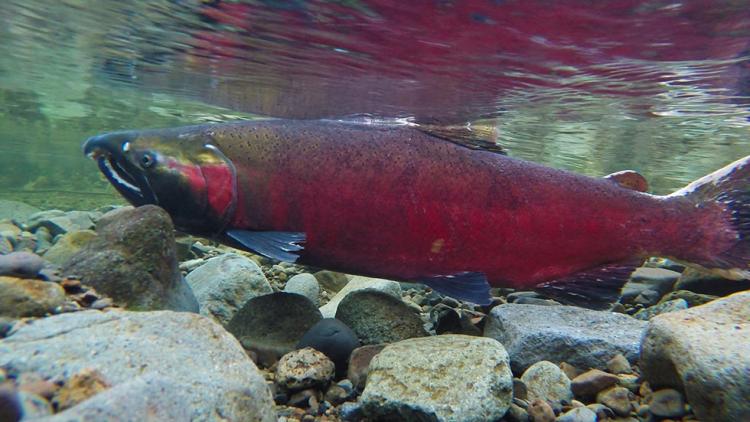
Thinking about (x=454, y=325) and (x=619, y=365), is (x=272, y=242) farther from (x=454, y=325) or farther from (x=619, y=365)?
(x=619, y=365)

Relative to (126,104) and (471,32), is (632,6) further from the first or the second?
(126,104)

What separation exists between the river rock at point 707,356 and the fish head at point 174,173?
2.85 meters

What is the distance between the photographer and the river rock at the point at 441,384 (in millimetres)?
2291

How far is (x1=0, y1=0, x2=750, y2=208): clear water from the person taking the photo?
5770 millimetres

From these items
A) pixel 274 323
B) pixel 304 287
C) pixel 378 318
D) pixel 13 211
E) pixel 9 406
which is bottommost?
pixel 13 211

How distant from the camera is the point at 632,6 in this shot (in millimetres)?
5086

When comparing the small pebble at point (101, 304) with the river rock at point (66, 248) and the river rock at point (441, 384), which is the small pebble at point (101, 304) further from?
the river rock at point (441, 384)

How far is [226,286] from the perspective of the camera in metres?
3.96


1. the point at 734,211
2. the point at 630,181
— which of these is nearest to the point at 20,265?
the point at 630,181

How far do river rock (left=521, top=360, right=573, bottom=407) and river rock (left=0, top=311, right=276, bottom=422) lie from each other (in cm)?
153

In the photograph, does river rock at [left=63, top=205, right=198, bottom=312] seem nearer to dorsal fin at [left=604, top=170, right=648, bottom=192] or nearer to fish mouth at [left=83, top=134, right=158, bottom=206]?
fish mouth at [left=83, top=134, right=158, bottom=206]

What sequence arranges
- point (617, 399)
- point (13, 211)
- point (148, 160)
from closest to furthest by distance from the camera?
point (617, 399) → point (148, 160) → point (13, 211)

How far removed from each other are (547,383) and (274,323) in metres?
1.83

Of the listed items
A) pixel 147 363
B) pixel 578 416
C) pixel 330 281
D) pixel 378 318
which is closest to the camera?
pixel 147 363
